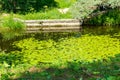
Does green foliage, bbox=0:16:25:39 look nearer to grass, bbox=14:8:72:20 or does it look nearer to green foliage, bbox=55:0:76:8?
grass, bbox=14:8:72:20

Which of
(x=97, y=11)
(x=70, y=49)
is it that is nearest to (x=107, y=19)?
(x=97, y=11)

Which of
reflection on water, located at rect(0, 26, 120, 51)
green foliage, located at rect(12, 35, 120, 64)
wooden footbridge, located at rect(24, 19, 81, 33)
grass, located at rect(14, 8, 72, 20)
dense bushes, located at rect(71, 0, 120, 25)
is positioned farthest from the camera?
grass, located at rect(14, 8, 72, 20)

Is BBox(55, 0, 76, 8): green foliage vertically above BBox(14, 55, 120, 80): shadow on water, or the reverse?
BBox(14, 55, 120, 80): shadow on water

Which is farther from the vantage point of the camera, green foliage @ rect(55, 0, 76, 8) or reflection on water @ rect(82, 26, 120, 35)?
green foliage @ rect(55, 0, 76, 8)

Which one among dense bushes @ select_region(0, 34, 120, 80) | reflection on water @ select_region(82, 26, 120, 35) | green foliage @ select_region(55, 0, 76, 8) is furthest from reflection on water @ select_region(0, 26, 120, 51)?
green foliage @ select_region(55, 0, 76, 8)

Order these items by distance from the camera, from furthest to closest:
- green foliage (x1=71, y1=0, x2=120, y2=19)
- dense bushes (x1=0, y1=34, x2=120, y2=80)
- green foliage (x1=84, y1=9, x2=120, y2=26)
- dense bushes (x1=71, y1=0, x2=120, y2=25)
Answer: green foliage (x1=84, y1=9, x2=120, y2=26) < dense bushes (x1=71, y1=0, x2=120, y2=25) < green foliage (x1=71, y1=0, x2=120, y2=19) < dense bushes (x1=0, y1=34, x2=120, y2=80)

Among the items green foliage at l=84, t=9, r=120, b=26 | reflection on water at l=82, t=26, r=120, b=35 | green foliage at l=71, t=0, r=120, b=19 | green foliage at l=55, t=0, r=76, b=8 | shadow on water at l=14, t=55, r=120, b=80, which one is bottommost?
reflection on water at l=82, t=26, r=120, b=35

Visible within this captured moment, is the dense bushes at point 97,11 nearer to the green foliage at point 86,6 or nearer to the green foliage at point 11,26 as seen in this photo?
the green foliage at point 86,6

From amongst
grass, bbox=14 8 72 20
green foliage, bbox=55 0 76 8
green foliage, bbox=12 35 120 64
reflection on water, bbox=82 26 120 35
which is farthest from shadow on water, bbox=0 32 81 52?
green foliage, bbox=55 0 76 8

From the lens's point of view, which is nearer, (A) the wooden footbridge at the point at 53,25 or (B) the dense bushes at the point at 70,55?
(B) the dense bushes at the point at 70,55

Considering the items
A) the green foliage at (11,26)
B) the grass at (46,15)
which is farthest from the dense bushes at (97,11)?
the green foliage at (11,26)

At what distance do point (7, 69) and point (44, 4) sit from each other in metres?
21.3

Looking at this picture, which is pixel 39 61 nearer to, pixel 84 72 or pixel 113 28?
pixel 84 72

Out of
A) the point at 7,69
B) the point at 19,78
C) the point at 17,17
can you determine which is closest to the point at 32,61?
the point at 7,69
